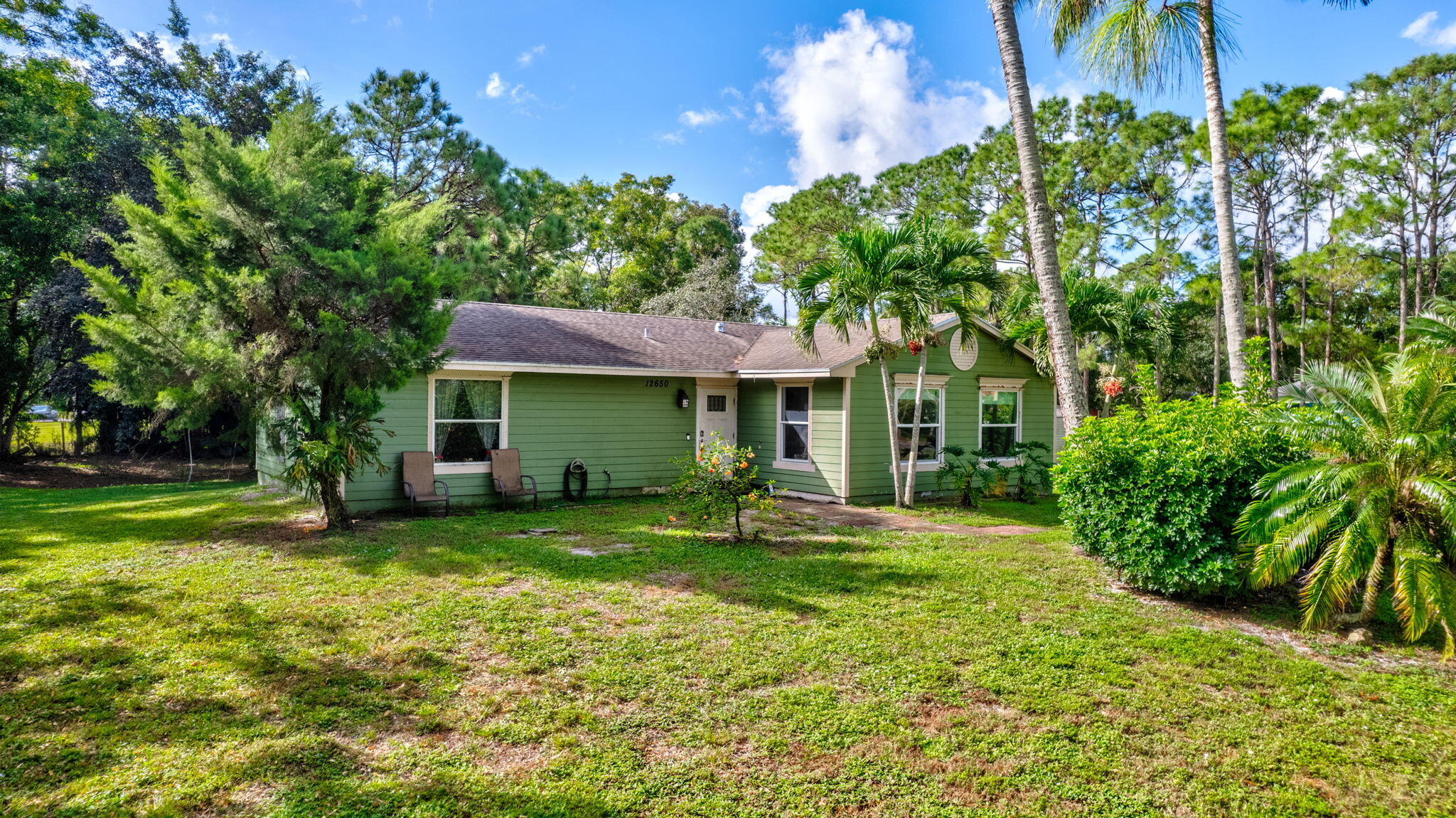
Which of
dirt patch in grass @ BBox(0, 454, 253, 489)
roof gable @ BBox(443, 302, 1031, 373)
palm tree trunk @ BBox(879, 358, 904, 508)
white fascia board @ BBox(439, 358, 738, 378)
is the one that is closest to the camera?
white fascia board @ BBox(439, 358, 738, 378)

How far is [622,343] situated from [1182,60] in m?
9.49

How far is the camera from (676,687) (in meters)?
4.19

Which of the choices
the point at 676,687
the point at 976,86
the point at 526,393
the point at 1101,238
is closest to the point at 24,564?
the point at 526,393

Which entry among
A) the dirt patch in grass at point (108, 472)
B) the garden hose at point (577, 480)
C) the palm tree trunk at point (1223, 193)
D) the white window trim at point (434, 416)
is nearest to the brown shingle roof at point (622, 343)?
the white window trim at point (434, 416)

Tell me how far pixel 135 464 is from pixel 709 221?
23.2m

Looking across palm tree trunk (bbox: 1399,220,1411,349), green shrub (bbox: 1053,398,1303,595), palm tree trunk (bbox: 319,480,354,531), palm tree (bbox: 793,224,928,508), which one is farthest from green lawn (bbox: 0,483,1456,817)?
palm tree trunk (bbox: 1399,220,1411,349)

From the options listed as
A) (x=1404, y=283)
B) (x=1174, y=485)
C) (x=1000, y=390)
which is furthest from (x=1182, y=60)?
(x=1404, y=283)

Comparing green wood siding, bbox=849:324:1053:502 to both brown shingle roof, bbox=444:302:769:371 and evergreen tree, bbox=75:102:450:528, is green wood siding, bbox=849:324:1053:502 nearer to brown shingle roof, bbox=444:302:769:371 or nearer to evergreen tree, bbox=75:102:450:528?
brown shingle roof, bbox=444:302:769:371

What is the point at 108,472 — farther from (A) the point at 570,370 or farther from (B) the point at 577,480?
(A) the point at 570,370

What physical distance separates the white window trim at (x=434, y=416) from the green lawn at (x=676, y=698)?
3918 mm

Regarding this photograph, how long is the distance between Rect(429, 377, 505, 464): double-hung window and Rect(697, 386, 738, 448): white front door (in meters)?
3.74

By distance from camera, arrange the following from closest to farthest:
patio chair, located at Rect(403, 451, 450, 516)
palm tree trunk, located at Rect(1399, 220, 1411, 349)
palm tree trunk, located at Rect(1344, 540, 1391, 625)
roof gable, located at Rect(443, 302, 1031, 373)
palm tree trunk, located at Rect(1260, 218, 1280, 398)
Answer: palm tree trunk, located at Rect(1344, 540, 1391, 625), patio chair, located at Rect(403, 451, 450, 516), roof gable, located at Rect(443, 302, 1031, 373), palm tree trunk, located at Rect(1399, 220, 1411, 349), palm tree trunk, located at Rect(1260, 218, 1280, 398)

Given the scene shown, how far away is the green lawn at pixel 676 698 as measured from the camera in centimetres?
311

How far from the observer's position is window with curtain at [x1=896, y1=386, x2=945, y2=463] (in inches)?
503
